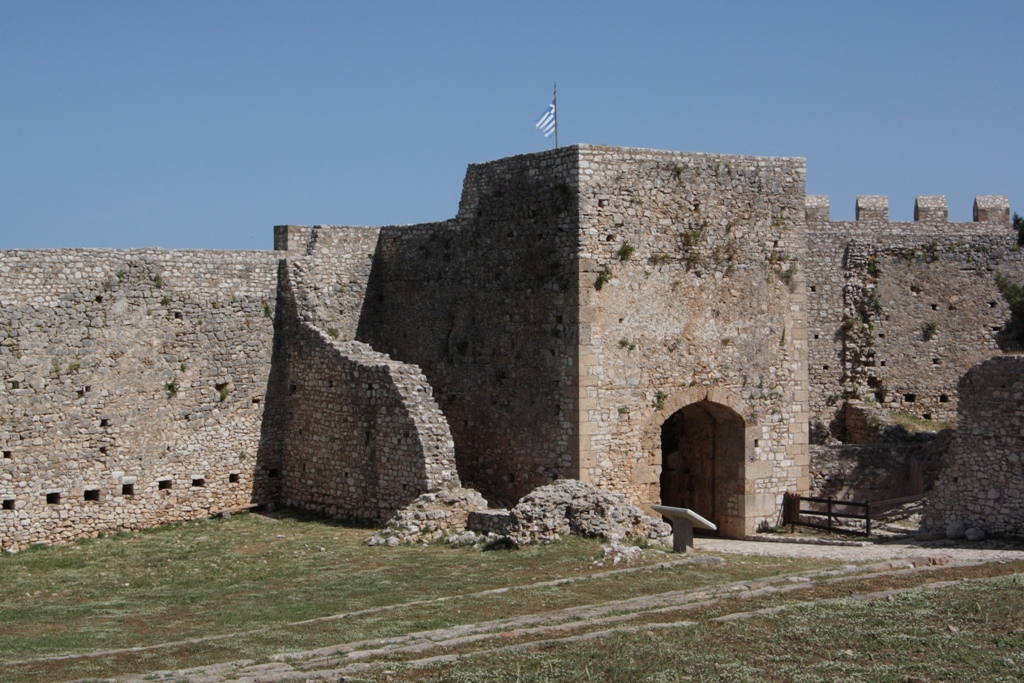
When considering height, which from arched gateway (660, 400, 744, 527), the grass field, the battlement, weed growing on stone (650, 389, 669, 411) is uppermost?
the battlement

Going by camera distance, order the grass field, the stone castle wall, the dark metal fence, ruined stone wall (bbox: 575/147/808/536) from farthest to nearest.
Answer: the dark metal fence, ruined stone wall (bbox: 575/147/808/536), the stone castle wall, the grass field

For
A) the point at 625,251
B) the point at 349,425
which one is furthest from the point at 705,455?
the point at 349,425

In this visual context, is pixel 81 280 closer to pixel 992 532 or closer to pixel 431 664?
pixel 431 664

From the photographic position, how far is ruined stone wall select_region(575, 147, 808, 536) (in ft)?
74.1

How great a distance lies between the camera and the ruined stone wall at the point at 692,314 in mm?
22594

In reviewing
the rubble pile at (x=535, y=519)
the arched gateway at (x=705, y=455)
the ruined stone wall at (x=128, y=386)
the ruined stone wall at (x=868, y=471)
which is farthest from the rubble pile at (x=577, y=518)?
the ruined stone wall at (x=868, y=471)

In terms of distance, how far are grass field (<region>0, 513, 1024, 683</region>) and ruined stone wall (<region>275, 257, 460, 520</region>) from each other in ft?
4.69

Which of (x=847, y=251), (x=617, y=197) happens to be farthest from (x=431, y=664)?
(x=847, y=251)

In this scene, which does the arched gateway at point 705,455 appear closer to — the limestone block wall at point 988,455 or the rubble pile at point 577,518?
the rubble pile at point 577,518

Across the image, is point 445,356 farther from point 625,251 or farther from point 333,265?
point 625,251

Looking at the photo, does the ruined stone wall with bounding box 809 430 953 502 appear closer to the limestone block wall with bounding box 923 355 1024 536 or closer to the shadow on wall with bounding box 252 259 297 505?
the limestone block wall with bounding box 923 355 1024 536

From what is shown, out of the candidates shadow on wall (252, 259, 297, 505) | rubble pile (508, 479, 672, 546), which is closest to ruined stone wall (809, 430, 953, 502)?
rubble pile (508, 479, 672, 546)

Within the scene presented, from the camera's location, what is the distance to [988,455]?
21219 millimetres

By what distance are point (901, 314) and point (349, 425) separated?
1456 cm
